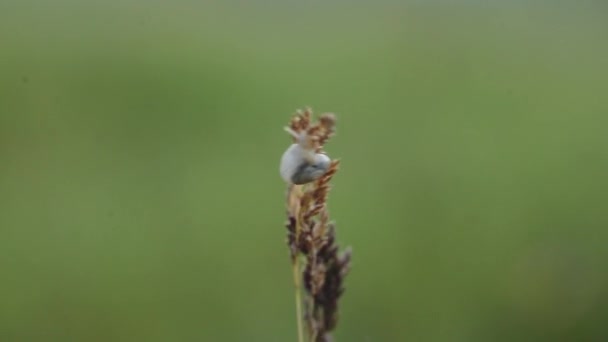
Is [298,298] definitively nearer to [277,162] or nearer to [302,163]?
[302,163]

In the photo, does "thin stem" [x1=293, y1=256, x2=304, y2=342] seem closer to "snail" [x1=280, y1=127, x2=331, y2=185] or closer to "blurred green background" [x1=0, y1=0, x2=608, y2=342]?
"snail" [x1=280, y1=127, x2=331, y2=185]

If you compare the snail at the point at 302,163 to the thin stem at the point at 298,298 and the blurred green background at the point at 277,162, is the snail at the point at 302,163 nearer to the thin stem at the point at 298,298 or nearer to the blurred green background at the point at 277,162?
the thin stem at the point at 298,298

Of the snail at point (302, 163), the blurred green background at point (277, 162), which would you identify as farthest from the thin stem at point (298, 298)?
the blurred green background at point (277, 162)

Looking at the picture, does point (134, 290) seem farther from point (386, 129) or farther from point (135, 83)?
point (386, 129)

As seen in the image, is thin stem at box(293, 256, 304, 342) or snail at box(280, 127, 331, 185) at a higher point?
snail at box(280, 127, 331, 185)

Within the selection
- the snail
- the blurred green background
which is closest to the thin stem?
the snail

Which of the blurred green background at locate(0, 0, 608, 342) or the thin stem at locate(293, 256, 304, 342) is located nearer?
the thin stem at locate(293, 256, 304, 342)

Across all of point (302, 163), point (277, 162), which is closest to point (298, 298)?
point (302, 163)
